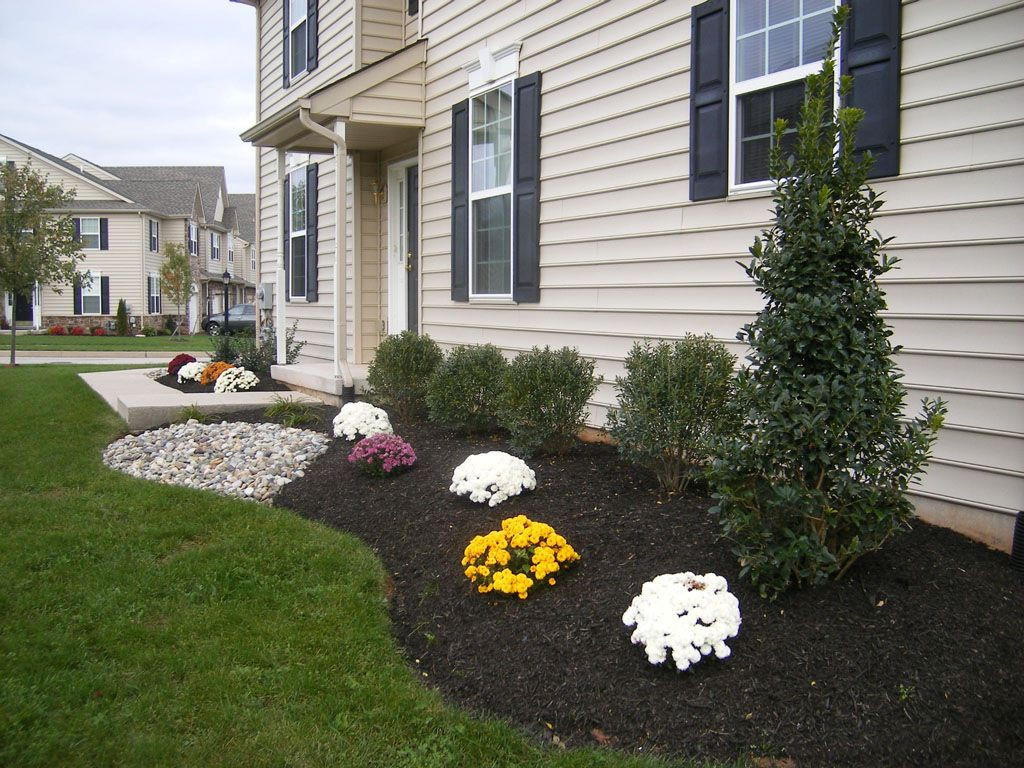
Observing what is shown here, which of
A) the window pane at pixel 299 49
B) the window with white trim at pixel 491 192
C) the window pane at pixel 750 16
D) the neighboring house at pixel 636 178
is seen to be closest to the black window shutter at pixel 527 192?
the neighboring house at pixel 636 178

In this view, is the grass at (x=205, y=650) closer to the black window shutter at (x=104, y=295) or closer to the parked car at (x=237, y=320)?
the parked car at (x=237, y=320)

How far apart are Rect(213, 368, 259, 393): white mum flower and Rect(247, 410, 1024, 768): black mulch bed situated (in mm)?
5795

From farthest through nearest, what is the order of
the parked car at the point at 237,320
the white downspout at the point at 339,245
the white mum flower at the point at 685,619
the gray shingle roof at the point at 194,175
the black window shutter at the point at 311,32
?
the gray shingle roof at the point at 194,175 → the parked car at the point at 237,320 → the black window shutter at the point at 311,32 → the white downspout at the point at 339,245 → the white mum flower at the point at 685,619

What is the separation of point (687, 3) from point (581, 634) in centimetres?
410

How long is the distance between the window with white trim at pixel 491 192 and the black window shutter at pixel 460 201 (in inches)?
3.4

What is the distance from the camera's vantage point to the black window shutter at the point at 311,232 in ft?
37.8

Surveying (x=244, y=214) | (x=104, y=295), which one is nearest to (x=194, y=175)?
(x=244, y=214)

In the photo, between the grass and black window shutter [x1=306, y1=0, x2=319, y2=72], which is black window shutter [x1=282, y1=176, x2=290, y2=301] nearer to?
black window shutter [x1=306, y1=0, x2=319, y2=72]

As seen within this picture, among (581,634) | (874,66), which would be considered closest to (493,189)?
(874,66)

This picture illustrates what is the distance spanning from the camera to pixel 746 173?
506 cm

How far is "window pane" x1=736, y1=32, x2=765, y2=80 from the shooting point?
494 cm

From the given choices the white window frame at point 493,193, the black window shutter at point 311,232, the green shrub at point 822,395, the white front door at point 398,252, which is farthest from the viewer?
the black window shutter at point 311,232

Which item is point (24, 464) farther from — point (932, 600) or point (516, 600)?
point (932, 600)

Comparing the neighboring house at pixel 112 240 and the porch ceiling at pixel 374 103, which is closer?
the porch ceiling at pixel 374 103
